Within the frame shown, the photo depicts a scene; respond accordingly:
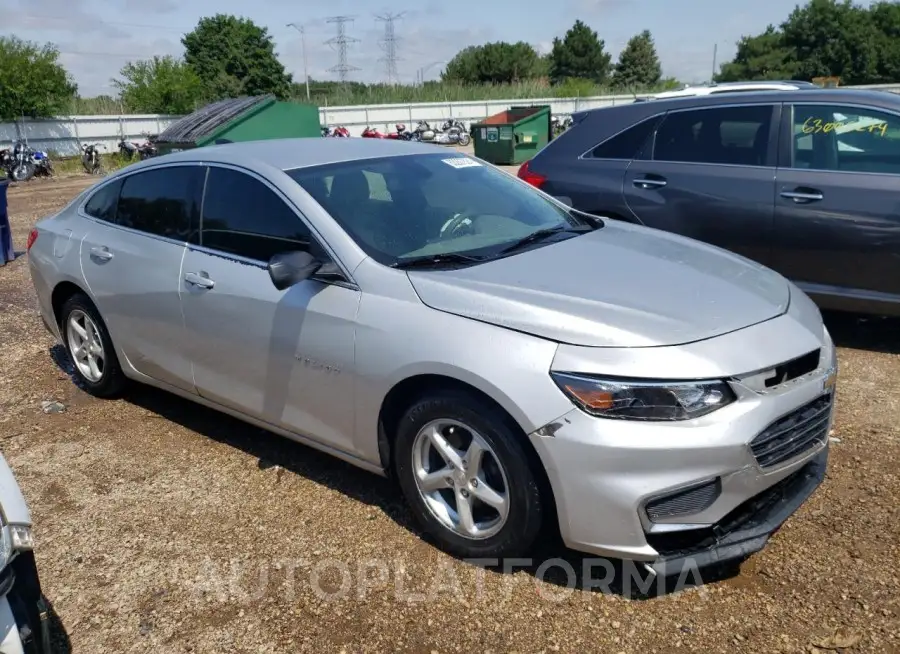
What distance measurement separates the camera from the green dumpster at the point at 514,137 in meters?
22.7

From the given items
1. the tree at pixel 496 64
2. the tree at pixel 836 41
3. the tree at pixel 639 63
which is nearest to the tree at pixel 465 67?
the tree at pixel 496 64

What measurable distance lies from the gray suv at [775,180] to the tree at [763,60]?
218 feet

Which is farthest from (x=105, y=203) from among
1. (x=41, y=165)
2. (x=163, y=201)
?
(x=41, y=165)

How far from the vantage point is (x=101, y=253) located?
455cm

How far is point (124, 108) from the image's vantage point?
35031 mm

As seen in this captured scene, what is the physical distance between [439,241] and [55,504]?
2263 millimetres

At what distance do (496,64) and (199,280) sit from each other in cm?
8172

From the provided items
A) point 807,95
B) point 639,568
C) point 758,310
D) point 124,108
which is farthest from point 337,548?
point 124,108

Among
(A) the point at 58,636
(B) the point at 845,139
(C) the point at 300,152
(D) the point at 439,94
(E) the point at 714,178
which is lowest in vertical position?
(A) the point at 58,636

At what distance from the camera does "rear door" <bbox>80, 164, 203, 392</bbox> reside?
411cm

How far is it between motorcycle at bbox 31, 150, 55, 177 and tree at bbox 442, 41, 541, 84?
60417mm

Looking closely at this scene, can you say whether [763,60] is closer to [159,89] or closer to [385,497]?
[159,89]

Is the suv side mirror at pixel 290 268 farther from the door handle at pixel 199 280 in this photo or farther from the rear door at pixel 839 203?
the rear door at pixel 839 203

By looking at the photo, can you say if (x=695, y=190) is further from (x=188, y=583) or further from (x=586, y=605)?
(x=188, y=583)
